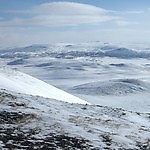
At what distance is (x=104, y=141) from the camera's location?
16984mm

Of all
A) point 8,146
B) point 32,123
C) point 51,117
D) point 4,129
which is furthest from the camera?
point 51,117

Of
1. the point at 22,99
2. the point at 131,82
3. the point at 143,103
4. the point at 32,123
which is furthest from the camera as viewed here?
the point at 131,82

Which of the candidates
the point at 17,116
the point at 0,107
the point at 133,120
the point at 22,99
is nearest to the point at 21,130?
the point at 17,116

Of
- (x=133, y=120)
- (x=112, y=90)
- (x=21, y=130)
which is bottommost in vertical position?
(x=112, y=90)

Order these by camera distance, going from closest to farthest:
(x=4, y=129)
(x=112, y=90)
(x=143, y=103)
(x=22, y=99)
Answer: (x=4, y=129), (x=22, y=99), (x=143, y=103), (x=112, y=90)

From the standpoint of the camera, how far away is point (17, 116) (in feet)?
62.1

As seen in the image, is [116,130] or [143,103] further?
[143,103]

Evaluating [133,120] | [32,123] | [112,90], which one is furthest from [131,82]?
[32,123]

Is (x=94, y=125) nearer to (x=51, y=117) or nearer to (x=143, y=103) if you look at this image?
(x=51, y=117)

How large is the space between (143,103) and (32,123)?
76.9 m

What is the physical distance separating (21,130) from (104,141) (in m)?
4.33

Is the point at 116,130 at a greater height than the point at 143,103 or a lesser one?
greater

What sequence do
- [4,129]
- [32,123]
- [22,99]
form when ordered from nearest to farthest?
[4,129] → [32,123] → [22,99]

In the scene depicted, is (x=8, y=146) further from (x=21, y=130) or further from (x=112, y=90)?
(x=112, y=90)
